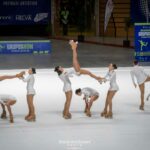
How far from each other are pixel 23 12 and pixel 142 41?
344 inches

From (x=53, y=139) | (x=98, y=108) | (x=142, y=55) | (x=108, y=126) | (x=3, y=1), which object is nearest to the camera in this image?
(x=53, y=139)

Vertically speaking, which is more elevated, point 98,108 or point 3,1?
point 3,1

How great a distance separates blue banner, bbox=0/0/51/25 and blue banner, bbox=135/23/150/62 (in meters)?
8.29

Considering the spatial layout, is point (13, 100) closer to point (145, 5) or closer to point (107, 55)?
point (107, 55)

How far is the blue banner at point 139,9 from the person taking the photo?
729 inches

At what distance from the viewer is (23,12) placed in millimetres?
20656

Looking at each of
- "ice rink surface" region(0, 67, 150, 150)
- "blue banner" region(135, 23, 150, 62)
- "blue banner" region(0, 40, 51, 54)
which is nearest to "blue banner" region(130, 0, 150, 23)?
"blue banner" region(135, 23, 150, 62)

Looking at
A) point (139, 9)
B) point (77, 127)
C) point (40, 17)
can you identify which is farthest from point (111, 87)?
point (40, 17)

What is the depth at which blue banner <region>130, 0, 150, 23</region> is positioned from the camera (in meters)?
18.5

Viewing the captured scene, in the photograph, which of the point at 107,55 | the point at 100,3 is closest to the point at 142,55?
the point at 107,55

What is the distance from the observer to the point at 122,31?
76.0 ft

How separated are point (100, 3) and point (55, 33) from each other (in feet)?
8.12

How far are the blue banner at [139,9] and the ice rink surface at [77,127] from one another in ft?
33.4

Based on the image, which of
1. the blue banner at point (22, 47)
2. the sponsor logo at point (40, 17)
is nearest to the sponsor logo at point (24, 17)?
the sponsor logo at point (40, 17)
